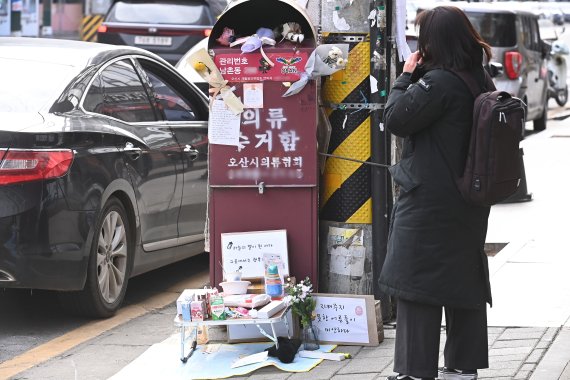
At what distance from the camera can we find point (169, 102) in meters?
8.26

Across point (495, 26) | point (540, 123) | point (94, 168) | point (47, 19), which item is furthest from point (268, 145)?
point (47, 19)

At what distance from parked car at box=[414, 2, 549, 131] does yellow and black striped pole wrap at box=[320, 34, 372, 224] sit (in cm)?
1155

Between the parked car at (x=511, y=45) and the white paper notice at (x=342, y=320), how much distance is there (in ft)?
39.0

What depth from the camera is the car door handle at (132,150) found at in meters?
7.33

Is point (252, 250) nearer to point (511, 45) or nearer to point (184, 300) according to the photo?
point (184, 300)

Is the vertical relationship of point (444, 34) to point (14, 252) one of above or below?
above

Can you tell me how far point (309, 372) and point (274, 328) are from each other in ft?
1.50

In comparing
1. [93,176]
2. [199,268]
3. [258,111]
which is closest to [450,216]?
[258,111]

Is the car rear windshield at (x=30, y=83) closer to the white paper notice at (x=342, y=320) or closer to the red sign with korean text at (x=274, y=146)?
the red sign with korean text at (x=274, y=146)

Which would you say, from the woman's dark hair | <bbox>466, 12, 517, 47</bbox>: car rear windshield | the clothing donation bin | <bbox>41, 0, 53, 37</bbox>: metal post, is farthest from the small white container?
<bbox>41, 0, 53, 37</bbox>: metal post

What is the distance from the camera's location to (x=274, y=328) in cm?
619

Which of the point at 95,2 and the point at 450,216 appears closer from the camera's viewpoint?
the point at 450,216

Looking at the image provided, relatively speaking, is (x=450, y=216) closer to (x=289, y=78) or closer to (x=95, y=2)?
(x=289, y=78)

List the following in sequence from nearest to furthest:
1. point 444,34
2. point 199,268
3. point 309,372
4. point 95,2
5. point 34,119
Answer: point 444,34 → point 309,372 → point 34,119 → point 199,268 → point 95,2
